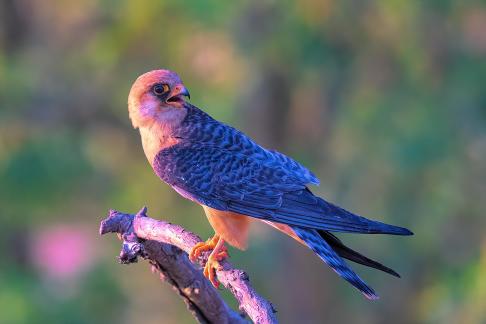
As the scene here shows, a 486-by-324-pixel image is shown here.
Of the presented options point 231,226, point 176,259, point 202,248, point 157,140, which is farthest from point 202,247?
point 157,140

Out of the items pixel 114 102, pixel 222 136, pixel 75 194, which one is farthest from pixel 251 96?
pixel 222 136

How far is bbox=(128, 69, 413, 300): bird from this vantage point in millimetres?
4449

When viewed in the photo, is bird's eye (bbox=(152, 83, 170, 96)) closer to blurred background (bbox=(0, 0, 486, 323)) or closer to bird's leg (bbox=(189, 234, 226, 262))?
bird's leg (bbox=(189, 234, 226, 262))

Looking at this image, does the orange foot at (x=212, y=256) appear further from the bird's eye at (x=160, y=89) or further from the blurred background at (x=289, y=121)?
the blurred background at (x=289, y=121)

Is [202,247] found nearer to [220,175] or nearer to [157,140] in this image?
[220,175]

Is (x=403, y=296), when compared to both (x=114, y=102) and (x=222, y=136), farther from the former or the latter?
(x=222, y=136)

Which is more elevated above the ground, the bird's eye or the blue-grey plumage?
the bird's eye

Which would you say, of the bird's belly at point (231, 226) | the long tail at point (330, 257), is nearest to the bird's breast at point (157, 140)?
the bird's belly at point (231, 226)

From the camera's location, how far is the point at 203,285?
3.98 m

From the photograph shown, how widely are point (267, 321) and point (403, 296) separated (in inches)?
366

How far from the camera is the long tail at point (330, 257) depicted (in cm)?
389

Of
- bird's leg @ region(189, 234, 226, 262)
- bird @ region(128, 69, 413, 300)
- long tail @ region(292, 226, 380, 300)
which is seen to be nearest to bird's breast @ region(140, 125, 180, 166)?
bird @ region(128, 69, 413, 300)

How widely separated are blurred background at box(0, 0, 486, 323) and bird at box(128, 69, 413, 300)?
487 centimetres

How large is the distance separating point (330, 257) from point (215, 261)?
521mm
